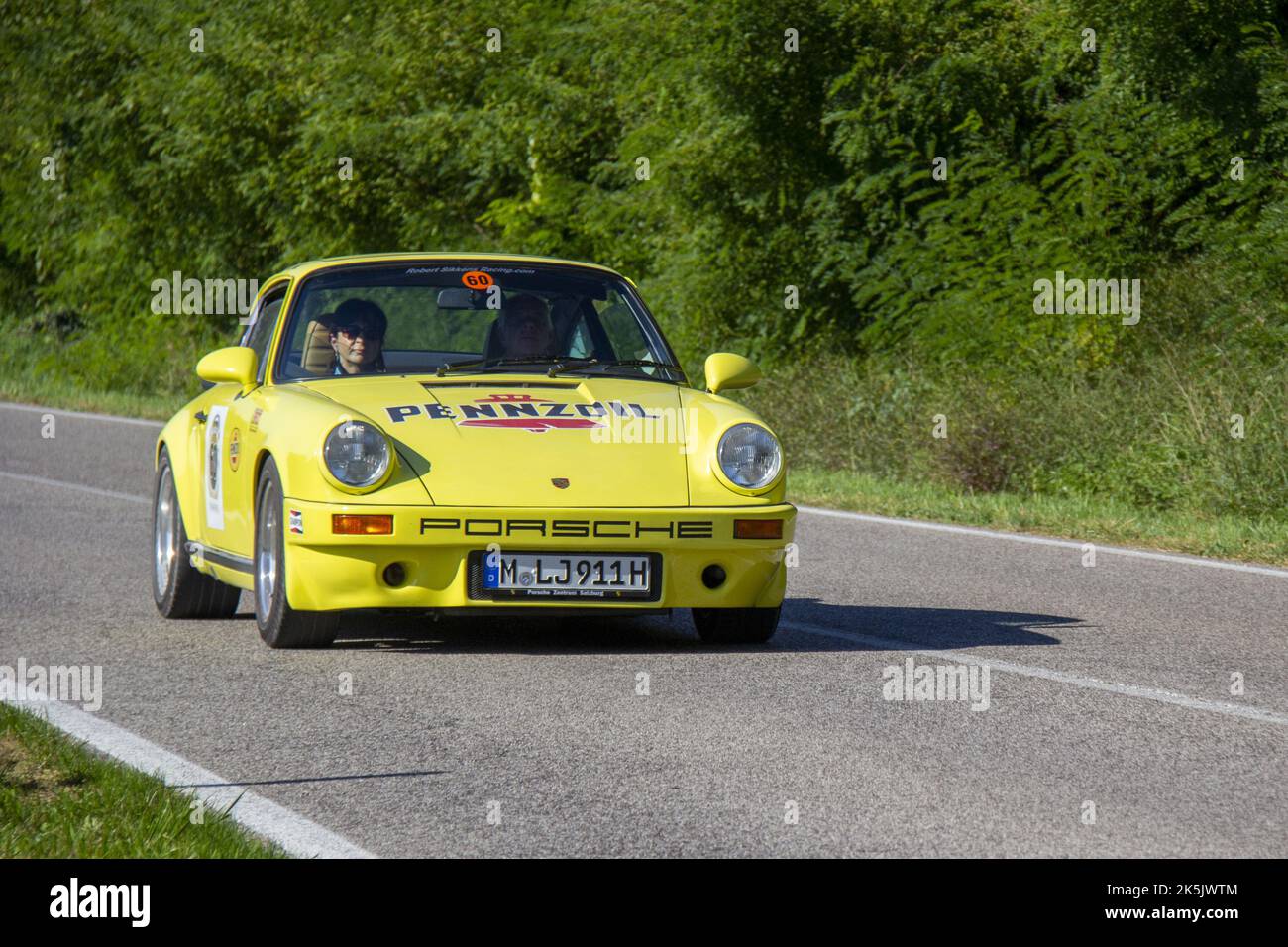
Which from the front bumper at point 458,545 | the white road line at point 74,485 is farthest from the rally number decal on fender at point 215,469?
the white road line at point 74,485

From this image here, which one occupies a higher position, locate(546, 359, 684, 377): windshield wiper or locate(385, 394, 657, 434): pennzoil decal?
locate(546, 359, 684, 377): windshield wiper

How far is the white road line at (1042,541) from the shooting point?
11.0 meters

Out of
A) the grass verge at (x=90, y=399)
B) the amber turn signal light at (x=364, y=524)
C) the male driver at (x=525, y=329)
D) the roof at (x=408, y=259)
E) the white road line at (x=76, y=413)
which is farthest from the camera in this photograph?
the grass verge at (x=90, y=399)

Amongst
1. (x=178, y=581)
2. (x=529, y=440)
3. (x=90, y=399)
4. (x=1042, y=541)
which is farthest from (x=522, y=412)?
(x=90, y=399)

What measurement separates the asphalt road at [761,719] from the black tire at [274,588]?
130mm

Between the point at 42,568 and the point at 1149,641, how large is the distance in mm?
5861

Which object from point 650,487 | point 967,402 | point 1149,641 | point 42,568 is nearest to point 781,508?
point 650,487

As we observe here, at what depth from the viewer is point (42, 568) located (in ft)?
36.0

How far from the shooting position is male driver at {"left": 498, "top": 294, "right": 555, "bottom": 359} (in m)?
8.78

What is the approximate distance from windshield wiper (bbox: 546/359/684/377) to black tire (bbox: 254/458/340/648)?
1.30 meters

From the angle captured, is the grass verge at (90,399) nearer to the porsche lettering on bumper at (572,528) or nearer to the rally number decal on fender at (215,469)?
the rally number decal on fender at (215,469)

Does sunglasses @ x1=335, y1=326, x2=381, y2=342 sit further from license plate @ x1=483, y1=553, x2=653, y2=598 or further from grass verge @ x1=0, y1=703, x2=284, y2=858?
grass verge @ x1=0, y1=703, x2=284, y2=858

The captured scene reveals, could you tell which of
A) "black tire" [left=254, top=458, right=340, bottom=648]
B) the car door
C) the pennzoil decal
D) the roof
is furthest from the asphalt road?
the roof

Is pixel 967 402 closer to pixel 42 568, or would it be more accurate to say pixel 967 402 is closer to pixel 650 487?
pixel 42 568
